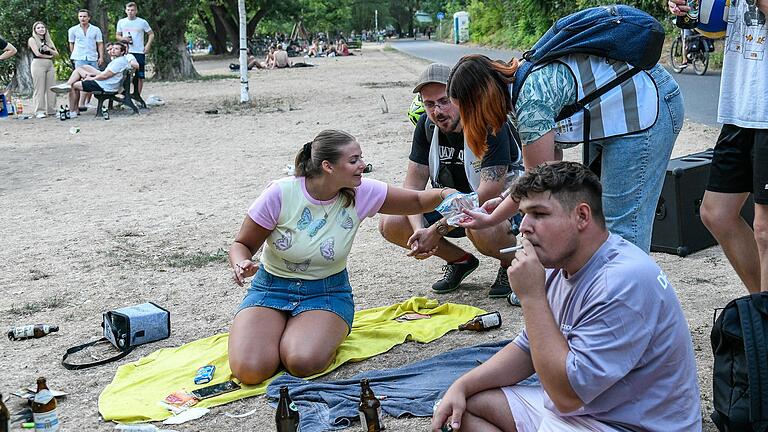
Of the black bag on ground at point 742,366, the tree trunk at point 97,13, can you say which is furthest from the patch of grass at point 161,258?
the tree trunk at point 97,13

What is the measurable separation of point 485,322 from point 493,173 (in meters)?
0.89

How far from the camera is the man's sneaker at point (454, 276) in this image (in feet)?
19.7

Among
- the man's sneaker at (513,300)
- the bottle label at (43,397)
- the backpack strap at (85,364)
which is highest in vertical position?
the bottle label at (43,397)

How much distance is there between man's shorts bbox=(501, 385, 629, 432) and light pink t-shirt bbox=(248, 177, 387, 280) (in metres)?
1.84

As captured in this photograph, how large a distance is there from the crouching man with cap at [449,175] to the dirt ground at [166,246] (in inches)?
10.1

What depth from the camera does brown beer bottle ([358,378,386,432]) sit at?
3.86 m

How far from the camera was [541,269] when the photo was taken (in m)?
2.78

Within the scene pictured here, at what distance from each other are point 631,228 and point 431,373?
1232 millimetres

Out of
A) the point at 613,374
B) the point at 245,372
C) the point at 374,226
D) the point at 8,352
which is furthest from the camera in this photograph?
the point at 374,226

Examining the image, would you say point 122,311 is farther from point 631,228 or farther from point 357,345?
point 631,228

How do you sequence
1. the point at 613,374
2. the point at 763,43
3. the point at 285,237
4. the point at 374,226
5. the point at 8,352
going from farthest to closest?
the point at 374,226 < the point at 8,352 < the point at 285,237 < the point at 763,43 < the point at 613,374

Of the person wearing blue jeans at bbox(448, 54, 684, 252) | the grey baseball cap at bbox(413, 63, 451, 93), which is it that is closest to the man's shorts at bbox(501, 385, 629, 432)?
the person wearing blue jeans at bbox(448, 54, 684, 252)

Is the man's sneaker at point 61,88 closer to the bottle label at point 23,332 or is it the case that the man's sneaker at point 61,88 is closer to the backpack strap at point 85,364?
the bottle label at point 23,332

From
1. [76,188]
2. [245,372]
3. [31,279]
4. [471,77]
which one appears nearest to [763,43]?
[471,77]
